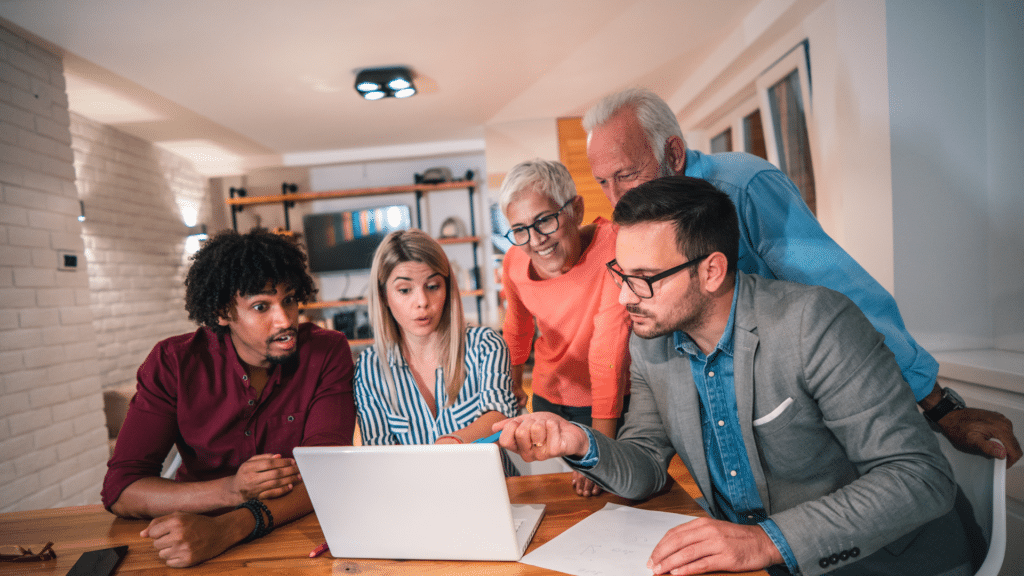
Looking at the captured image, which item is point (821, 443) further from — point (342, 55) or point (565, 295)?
point (342, 55)

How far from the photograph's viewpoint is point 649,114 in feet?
5.16

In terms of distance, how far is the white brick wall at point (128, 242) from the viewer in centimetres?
422

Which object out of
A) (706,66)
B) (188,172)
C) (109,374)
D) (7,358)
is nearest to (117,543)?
(7,358)

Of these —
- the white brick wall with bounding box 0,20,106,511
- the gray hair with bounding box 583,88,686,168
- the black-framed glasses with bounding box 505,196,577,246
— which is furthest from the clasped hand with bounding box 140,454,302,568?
the white brick wall with bounding box 0,20,106,511

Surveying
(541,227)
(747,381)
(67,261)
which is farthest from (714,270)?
(67,261)

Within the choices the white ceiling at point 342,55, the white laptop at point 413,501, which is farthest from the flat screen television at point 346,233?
the white laptop at point 413,501

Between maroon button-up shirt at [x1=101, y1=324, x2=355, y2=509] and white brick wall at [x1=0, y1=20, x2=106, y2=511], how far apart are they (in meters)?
1.99

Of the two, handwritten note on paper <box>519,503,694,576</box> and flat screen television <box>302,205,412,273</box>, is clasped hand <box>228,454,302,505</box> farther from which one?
flat screen television <box>302,205,412,273</box>

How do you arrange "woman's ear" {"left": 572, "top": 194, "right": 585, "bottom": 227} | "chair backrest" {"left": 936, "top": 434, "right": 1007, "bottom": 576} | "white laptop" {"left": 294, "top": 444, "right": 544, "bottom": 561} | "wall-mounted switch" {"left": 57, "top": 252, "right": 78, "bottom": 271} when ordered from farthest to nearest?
"wall-mounted switch" {"left": 57, "top": 252, "right": 78, "bottom": 271} → "woman's ear" {"left": 572, "top": 194, "right": 585, "bottom": 227} → "chair backrest" {"left": 936, "top": 434, "right": 1007, "bottom": 576} → "white laptop" {"left": 294, "top": 444, "right": 544, "bottom": 561}

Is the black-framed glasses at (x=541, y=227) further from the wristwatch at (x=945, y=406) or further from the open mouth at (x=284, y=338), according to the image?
the wristwatch at (x=945, y=406)

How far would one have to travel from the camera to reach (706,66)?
4.13m

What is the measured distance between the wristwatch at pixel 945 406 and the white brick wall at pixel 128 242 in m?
4.60

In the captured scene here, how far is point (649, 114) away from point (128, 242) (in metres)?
4.76

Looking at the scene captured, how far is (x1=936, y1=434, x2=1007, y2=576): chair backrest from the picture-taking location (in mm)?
996
